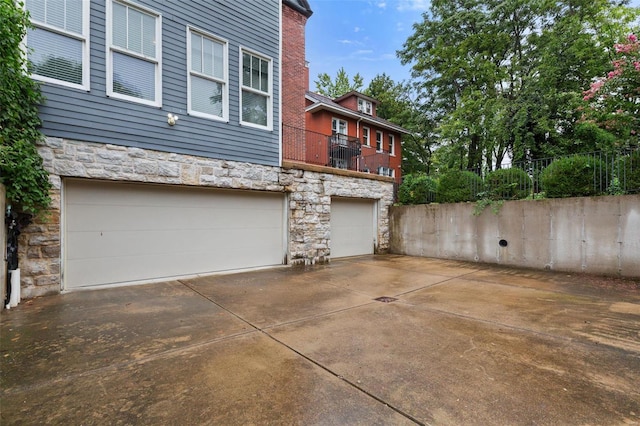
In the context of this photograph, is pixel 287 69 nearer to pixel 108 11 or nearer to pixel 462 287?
pixel 108 11

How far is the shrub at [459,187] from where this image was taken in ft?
26.7

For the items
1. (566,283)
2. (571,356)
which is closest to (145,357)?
(571,356)

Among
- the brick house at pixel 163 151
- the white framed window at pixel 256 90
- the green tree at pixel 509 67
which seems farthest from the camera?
the green tree at pixel 509 67

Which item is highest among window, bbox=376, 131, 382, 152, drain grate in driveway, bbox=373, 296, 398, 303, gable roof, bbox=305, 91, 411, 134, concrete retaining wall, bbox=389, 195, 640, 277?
gable roof, bbox=305, 91, 411, 134

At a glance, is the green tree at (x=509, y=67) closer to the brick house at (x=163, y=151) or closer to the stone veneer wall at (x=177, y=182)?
the stone veneer wall at (x=177, y=182)

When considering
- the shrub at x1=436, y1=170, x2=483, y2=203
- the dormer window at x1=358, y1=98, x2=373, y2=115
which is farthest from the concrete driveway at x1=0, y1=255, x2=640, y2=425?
the dormer window at x1=358, y1=98, x2=373, y2=115

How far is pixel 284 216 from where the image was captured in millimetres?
7289

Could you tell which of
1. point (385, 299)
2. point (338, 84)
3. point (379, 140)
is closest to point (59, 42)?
point (385, 299)

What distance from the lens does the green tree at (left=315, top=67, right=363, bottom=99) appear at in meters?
26.5

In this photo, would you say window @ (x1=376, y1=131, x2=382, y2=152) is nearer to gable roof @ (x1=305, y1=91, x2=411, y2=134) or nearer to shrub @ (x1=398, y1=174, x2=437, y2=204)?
gable roof @ (x1=305, y1=91, x2=411, y2=134)

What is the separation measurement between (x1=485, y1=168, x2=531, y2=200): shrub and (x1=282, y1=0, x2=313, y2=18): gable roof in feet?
23.3

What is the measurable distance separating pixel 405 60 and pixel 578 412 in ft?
66.0

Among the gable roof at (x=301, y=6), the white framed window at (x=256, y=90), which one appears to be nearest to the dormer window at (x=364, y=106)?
the gable roof at (x=301, y=6)

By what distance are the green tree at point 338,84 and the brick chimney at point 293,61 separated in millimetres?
18256
